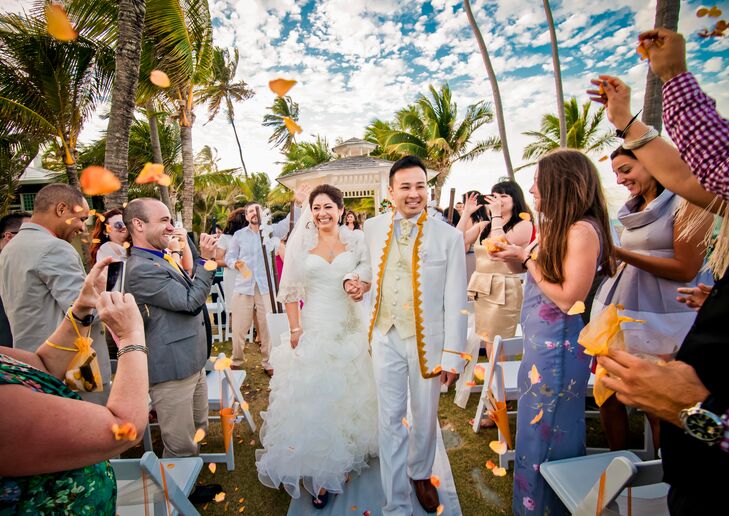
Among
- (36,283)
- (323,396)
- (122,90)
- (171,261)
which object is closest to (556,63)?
(122,90)

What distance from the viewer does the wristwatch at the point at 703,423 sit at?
0.84m

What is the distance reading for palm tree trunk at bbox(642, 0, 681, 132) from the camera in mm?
5086

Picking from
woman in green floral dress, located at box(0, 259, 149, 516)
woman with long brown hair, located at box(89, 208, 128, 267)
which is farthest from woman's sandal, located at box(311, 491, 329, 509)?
woman with long brown hair, located at box(89, 208, 128, 267)

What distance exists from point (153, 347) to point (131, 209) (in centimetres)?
120

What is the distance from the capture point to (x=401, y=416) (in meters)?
2.68

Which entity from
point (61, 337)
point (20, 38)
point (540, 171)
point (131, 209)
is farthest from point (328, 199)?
point (20, 38)

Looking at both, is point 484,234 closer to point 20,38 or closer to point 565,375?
point 565,375

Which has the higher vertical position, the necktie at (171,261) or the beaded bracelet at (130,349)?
the necktie at (171,261)

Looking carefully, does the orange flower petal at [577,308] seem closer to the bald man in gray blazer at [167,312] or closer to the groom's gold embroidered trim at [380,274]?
the groom's gold embroidered trim at [380,274]

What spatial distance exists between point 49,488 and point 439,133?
26.8m

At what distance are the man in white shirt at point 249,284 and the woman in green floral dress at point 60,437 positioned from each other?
4.40 meters

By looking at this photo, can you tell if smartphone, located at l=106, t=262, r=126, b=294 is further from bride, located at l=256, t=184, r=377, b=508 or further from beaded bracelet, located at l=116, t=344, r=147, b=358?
bride, located at l=256, t=184, r=377, b=508

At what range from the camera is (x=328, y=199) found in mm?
3492

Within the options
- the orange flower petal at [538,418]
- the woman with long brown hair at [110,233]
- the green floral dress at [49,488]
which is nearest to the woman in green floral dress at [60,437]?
the green floral dress at [49,488]
